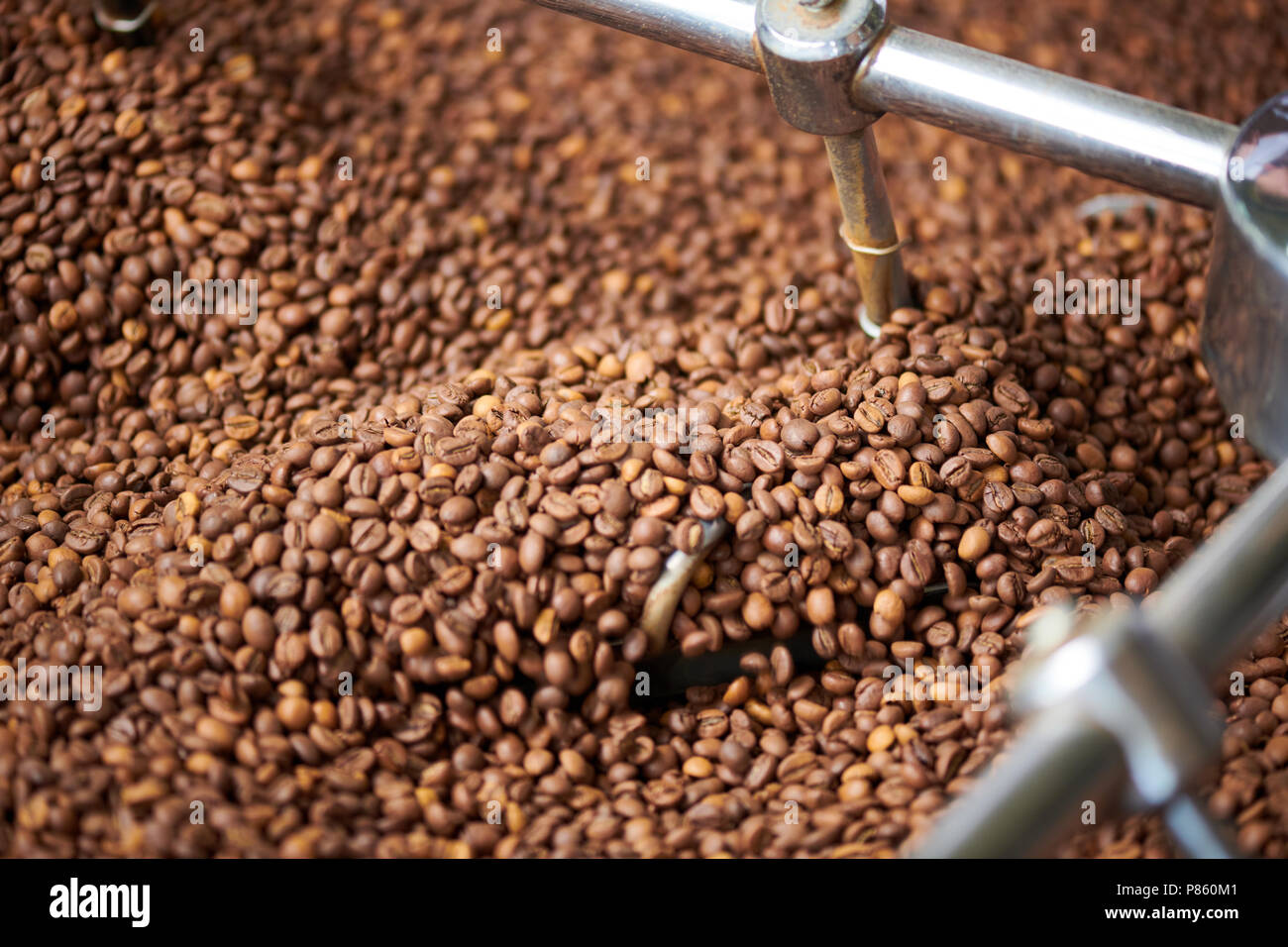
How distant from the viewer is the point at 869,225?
51.8 inches

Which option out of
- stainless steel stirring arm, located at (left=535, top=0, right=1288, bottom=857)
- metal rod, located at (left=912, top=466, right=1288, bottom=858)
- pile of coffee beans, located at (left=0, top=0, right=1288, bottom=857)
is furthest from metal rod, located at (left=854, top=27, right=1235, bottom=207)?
metal rod, located at (left=912, top=466, right=1288, bottom=858)

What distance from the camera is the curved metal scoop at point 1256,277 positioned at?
104 centimetres

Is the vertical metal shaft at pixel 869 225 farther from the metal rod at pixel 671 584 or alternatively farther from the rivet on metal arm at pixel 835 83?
the metal rod at pixel 671 584

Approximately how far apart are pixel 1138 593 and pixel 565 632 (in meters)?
0.65

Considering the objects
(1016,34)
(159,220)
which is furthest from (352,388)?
(1016,34)

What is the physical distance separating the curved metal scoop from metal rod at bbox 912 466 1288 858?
318mm

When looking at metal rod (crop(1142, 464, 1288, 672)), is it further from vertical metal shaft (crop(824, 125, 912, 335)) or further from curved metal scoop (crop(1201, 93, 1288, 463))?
vertical metal shaft (crop(824, 125, 912, 335))

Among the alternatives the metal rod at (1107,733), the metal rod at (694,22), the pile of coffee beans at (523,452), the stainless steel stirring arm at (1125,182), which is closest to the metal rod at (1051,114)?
the stainless steel stirring arm at (1125,182)

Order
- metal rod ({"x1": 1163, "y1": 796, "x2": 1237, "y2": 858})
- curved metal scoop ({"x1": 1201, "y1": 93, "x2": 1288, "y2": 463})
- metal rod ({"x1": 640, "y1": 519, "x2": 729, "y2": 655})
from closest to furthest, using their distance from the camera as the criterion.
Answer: metal rod ({"x1": 1163, "y1": 796, "x2": 1237, "y2": 858})
curved metal scoop ({"x1": 1201, "y1": 93, "x2": 1288, "y2": 463})
metal rod ({"x1": 640, "y1": 519, "x2": 729, "y2": 655})

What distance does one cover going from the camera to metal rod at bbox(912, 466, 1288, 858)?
28.1 inches

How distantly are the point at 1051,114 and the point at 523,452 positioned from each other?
0.66 meters

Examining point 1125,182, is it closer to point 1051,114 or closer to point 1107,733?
point 1051,114

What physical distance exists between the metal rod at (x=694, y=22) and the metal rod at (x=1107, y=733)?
0.71 m

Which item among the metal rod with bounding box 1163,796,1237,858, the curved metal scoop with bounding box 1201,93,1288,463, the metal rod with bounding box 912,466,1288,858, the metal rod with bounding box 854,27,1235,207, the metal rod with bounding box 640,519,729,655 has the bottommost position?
the metal rod with bounding box 1163,796,1237,858
